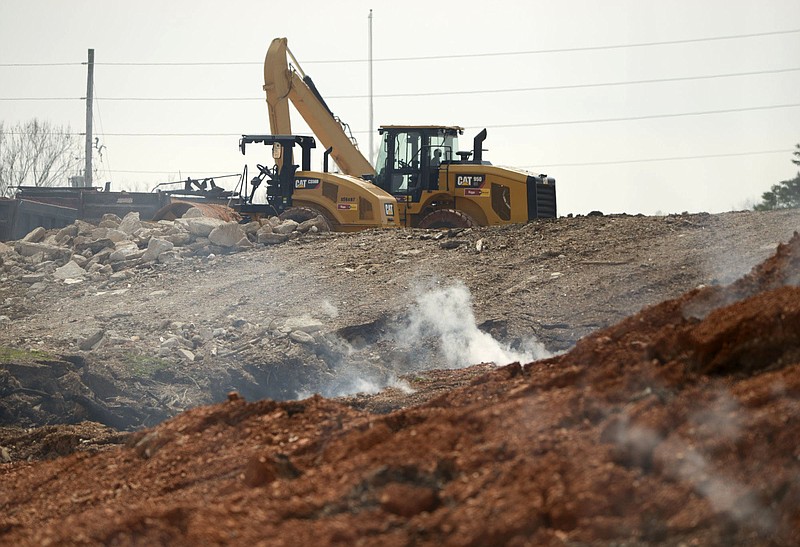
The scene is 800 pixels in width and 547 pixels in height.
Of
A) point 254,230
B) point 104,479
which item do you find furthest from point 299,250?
point 104,479

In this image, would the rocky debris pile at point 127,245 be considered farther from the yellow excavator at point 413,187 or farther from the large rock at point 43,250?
the yellow excavator at point 413,187

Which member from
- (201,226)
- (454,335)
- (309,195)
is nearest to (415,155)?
(309,195)

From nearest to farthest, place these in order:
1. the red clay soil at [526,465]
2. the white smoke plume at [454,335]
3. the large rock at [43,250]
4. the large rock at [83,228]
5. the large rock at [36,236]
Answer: the red clay soil at [526,465]
the white smoke plume at [454,335]
the large rock at [43,250]
the large rock at [83,228]
the large rock at [36,236]

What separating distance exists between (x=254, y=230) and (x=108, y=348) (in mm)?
6585

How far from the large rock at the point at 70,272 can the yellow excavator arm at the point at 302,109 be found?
627cm

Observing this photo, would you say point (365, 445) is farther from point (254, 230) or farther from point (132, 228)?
point (132, 228)

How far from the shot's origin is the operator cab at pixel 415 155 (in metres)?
22.0

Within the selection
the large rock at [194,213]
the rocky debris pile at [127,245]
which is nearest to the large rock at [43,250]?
the rocky debris pile at [127,245]

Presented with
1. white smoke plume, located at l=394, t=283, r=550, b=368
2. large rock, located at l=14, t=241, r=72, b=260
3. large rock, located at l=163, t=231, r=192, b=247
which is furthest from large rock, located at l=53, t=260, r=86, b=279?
white smoke plume, located at l=394, t=283, r=550, b=368

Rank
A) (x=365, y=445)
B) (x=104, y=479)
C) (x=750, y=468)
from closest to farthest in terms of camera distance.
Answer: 1. (x=750, y=468)
2. (x=365, y=445)
3. (x=104, y=479)

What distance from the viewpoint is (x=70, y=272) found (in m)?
18.8

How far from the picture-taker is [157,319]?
1534 cm

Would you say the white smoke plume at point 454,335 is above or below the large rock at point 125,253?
below

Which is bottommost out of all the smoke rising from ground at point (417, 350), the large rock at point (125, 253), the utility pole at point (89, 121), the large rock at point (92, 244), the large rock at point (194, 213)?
the smoke rising from ground at point (417, 350)
